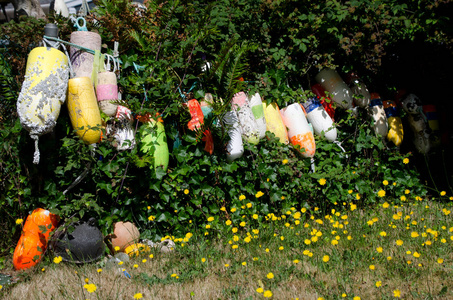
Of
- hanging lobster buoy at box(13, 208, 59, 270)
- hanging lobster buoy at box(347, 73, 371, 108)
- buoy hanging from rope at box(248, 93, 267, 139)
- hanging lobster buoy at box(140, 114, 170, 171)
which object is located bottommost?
hanging lobster buoy at box(13, 208, 59, 270)

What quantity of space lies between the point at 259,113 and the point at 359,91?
110cm

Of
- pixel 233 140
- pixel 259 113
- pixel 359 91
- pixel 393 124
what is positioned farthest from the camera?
pixel 393 124

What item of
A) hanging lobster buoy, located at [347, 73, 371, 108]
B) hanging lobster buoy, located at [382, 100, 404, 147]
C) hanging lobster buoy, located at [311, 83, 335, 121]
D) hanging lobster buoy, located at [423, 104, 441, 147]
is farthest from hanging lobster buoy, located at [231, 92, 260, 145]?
hanging lobster buoy, located at [423, 104, 441, 147]

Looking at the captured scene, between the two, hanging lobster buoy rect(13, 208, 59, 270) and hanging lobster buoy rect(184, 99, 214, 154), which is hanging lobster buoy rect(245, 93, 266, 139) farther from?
hanging lobster buoy rect(13, 208, 59, 270)

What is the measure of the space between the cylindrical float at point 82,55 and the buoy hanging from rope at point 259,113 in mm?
1282

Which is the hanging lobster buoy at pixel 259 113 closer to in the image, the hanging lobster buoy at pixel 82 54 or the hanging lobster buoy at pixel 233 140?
the hanging lobster buoy at pixel 233 140

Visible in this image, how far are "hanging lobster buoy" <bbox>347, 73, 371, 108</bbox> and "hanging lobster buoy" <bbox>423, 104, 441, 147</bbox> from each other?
64 cm

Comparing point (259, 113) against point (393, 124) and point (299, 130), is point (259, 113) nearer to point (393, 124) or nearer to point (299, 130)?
point (299, 130)

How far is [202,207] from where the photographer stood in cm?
309

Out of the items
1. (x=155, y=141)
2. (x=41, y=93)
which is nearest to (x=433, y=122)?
(x=155, y=141)

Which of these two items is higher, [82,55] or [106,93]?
[82,55]

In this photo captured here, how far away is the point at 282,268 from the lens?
2.31 meters

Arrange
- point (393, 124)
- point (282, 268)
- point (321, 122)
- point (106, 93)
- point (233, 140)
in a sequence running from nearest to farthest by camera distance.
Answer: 1. point (282, 268)
2. point (106, 93)
3. point (233, 140)
4. point (321, 122)
5. point (393, 124)

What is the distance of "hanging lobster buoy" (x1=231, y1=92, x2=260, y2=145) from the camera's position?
3158 mm
